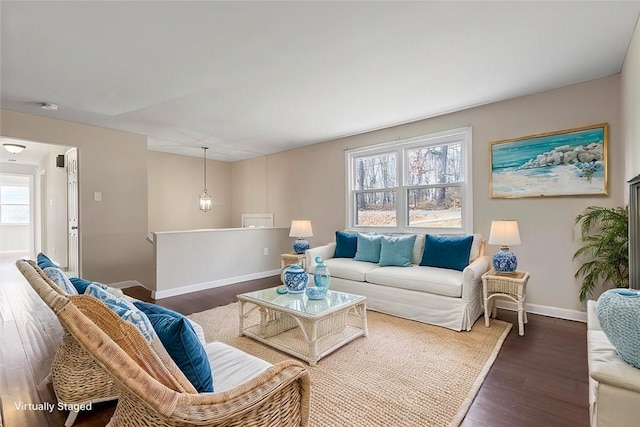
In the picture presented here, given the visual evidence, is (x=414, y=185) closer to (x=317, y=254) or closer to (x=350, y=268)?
(x=350, y=268)

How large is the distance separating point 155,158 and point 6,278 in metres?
3.16

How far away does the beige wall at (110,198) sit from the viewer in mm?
4250

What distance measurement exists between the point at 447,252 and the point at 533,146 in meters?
1.45

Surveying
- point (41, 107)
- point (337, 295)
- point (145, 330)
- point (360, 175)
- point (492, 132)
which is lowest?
point (337, 295)

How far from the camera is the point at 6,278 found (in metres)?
5.22

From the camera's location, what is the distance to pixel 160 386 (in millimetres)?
771

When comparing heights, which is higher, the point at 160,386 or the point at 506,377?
the point at 160,386

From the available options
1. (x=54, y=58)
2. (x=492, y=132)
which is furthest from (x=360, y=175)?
(x=54, y=58)

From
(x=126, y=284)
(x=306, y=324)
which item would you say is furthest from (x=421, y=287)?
(x=126, y=284)

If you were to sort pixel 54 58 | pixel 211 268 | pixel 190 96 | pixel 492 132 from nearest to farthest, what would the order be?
pixel 54 58
pixel 190 96
pixel 492 132
pixel 211 268

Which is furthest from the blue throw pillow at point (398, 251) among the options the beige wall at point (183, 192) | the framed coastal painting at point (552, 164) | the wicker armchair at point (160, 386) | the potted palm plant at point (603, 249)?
the beige wall at point (183, 192)

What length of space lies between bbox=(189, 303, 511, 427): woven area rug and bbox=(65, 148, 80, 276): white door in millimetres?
2965

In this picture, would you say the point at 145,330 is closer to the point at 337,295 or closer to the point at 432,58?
the point at 337,295

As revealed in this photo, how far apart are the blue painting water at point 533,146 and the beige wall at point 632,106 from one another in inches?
10.8
